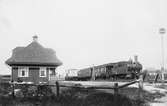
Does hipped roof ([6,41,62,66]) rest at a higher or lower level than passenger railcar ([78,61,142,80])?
higher

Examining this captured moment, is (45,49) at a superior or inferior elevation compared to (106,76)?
superior

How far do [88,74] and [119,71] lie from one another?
292 inches

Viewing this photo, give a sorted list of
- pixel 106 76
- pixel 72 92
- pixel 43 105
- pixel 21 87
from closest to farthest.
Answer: pixel 43 105 < pixel 72 92 < pixel 21 87 < pixel 106 76

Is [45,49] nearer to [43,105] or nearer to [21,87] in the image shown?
[21,87]

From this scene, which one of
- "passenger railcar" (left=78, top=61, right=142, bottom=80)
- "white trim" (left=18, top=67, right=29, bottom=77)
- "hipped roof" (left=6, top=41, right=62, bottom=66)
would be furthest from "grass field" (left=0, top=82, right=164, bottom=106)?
"hipped roof" (left=6, top=41, right=62, bottom=66)

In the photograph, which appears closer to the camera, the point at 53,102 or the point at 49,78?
the point at 53,102

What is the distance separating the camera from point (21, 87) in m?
15.3

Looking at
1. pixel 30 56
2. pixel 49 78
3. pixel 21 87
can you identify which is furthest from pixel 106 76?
pixel 21 87

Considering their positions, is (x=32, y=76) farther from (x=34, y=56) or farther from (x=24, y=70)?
(x=34, y=56)

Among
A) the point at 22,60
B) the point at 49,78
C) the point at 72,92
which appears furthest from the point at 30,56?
the point at 72,92

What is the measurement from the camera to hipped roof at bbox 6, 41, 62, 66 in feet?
109

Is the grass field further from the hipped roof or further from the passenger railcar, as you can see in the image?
the hipped roof

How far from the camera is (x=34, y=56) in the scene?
34.9 meters

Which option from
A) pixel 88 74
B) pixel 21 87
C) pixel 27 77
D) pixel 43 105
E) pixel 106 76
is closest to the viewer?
pixel 43 105
